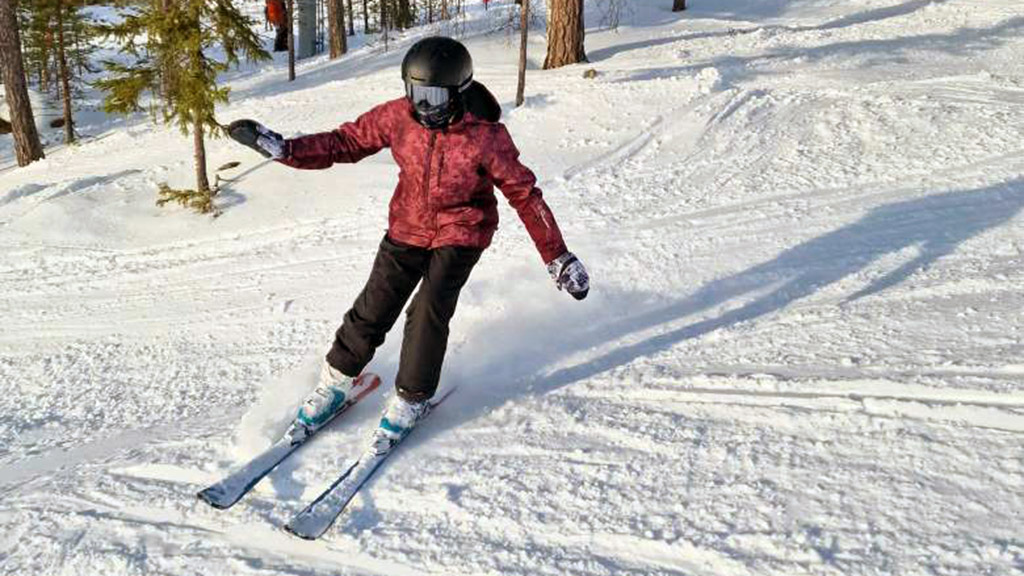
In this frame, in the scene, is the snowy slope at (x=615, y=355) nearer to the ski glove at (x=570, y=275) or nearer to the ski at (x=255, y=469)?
the ski at (x=255, y=469)

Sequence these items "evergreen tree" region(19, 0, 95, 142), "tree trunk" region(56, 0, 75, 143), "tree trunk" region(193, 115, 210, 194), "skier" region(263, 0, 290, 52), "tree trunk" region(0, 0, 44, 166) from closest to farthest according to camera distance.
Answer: "tree trunk" region(193, 115, 210, 194)
"tree trunk" region(0, 0, 44, 166)
"evergreen tree" region(19, 0, 95, 142)
"tree trunk" region(56, 0, 75, 143)
"skier" region(263, 0, 290, 52)

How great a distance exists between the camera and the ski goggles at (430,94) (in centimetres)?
Result: 334

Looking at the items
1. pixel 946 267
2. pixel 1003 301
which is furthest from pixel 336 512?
pixel 946 267


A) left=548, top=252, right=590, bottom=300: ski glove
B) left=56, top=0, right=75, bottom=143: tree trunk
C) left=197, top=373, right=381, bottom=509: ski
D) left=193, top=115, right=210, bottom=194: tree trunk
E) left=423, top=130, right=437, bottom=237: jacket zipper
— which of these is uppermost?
left=423, top=130, right=437, bottom=237: jacket zipper

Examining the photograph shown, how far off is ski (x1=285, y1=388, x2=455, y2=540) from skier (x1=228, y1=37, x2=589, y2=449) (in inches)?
3.5

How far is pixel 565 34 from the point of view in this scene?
12516 mm

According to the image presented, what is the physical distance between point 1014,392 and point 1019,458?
0.59m

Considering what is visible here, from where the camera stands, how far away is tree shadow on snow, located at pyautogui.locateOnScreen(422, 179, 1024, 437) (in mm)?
4227

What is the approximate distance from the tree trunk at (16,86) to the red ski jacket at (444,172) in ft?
49.3

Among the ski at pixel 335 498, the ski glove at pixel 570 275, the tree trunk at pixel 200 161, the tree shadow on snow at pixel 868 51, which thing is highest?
the ski glove at pixel 570 275

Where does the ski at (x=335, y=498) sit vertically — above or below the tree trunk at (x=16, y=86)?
above

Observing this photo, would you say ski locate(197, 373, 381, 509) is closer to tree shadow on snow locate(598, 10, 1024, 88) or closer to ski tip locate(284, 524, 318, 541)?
ski tip locate(284, 524, 318, 541)

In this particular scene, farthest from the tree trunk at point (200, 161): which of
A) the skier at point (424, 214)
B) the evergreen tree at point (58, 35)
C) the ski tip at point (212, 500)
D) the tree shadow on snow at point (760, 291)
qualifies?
the evergreen tree at point (58, 35)

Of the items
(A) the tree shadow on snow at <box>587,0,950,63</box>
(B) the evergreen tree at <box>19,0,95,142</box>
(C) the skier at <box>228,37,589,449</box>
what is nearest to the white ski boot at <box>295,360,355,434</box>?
(C) the skier at <box>228,37,589,449</box>
